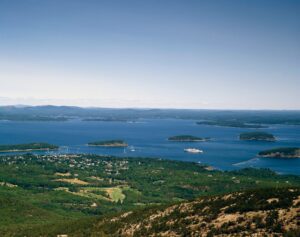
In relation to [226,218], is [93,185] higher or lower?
lower

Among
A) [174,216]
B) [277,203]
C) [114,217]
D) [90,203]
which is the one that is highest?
[277,203]

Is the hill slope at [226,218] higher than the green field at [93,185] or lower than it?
higher

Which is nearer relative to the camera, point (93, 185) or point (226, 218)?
point (226, 218)

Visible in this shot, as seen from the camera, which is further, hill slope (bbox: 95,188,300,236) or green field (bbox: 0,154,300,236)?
green field (bbox: 0,154,300,236)

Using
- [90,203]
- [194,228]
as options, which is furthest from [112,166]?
[194,228]

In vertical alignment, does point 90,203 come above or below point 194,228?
below

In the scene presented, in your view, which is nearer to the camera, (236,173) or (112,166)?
(236,173)

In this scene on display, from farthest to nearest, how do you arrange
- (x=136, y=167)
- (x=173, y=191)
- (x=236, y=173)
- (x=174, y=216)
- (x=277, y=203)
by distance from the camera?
1. (x=136, y=167)
2. (x=236, y=173)
3. (x=173, y=191)
4. (x=174, y=216)
5. (x=277, y=203)

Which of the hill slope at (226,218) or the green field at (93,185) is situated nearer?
the hill slope at (226,218)

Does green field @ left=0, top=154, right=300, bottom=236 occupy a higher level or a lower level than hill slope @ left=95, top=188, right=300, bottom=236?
lower

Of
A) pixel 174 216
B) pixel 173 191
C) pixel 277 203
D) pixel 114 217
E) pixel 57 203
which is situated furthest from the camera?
pixel 173 191

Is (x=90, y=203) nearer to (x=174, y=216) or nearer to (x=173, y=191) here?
(x=173, y=191)
